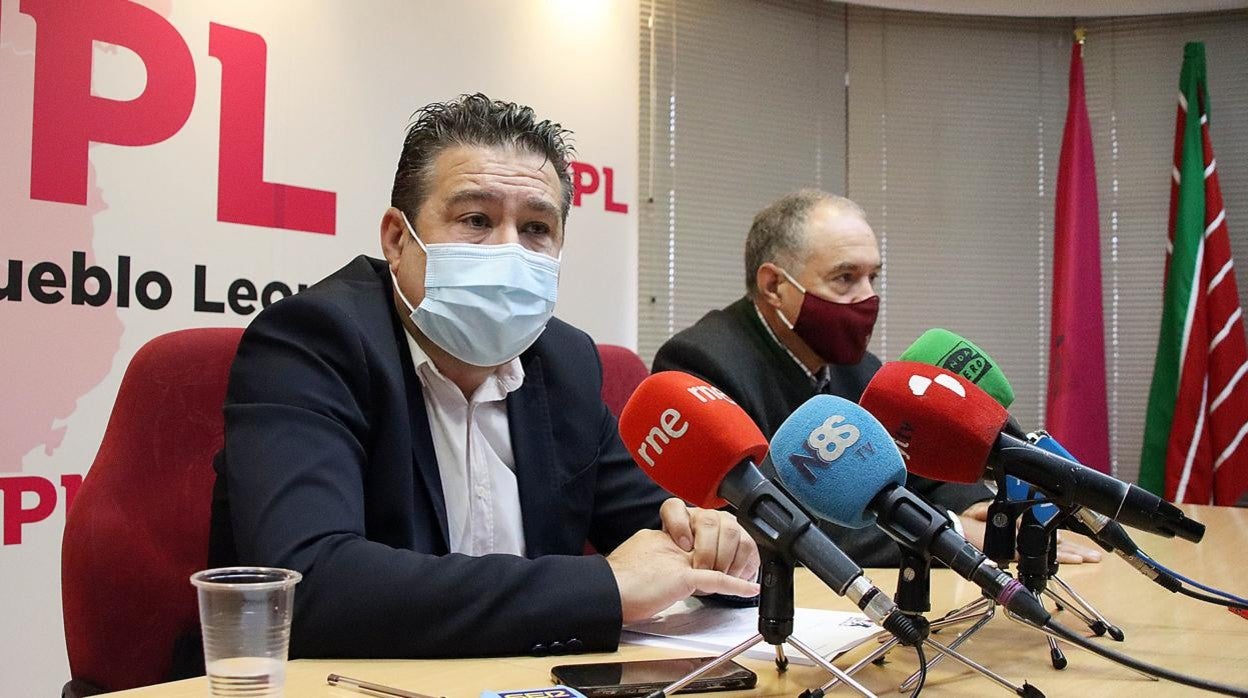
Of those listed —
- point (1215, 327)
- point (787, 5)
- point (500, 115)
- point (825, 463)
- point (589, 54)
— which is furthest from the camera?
point (787, 5)

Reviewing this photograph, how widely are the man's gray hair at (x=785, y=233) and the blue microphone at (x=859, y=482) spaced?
186cm

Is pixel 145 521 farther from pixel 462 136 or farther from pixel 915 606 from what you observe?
pixel 915 606

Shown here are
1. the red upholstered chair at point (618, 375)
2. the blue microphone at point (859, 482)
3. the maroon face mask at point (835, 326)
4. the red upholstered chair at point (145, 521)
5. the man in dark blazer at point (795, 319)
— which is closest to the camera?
the blue microphone at point (859, 482)

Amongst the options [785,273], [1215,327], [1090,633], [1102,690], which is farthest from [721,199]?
[1102,690]

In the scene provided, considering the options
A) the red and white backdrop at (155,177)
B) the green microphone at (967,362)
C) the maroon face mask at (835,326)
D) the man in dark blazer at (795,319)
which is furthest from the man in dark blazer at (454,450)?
the red and white backdrop at (155,177)

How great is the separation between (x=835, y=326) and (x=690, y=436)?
6.06 feet

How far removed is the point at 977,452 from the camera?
1118 millimetres

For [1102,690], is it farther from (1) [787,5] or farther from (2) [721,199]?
(1) [787,5]

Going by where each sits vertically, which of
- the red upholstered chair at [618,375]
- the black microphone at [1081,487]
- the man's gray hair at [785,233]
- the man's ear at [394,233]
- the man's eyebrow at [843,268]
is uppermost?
the man's gray hair at [785,233]

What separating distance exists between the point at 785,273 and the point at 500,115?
127 centimetres

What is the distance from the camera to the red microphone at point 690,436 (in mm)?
948

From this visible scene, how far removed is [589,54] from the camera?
14.0ft

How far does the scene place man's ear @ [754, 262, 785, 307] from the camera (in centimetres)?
286

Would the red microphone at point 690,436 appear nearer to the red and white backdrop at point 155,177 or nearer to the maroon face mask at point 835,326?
the maroon face mask at point 835,326
